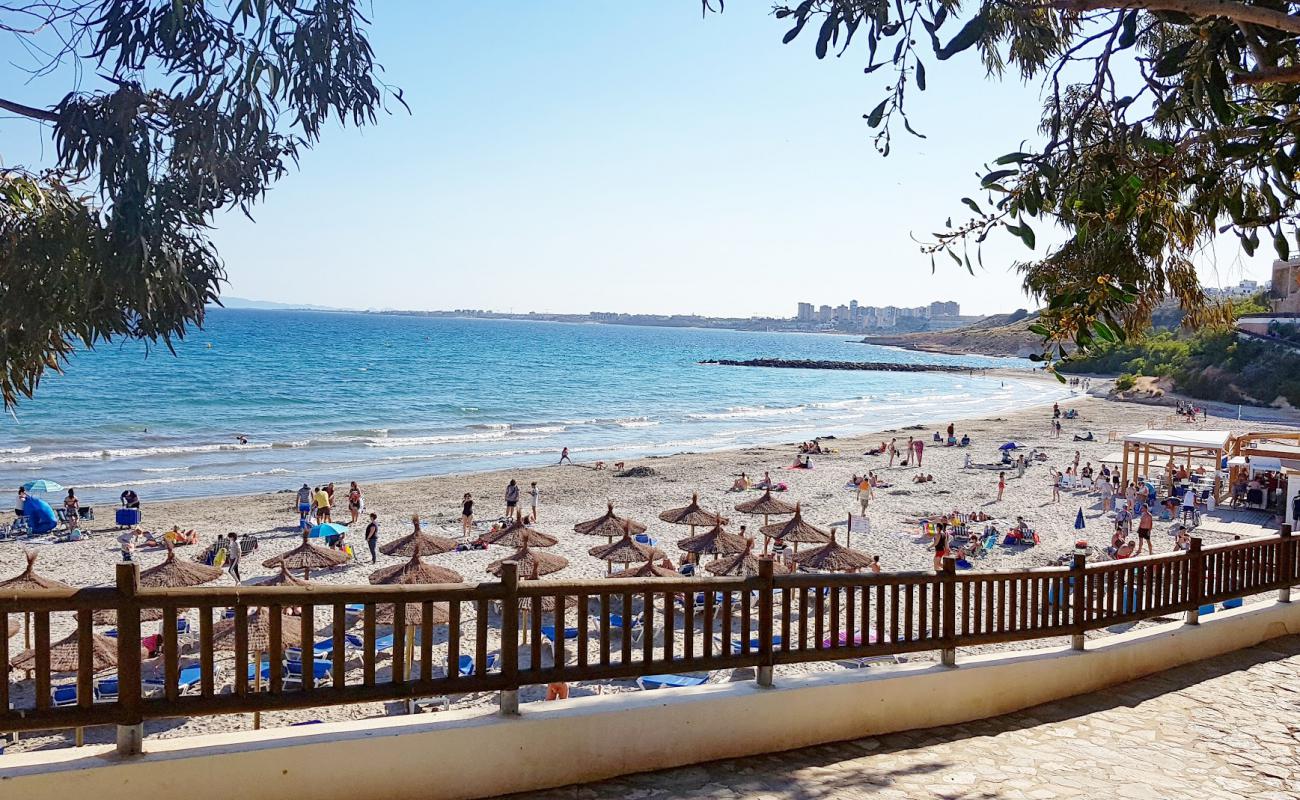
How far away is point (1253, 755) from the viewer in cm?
514

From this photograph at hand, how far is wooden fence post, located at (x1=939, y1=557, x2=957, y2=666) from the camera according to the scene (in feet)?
18.2

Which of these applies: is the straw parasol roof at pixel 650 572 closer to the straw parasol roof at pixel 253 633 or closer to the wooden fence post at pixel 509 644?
the straw parasol roof at pixel 253 633

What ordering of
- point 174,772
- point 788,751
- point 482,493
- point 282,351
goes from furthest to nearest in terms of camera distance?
1. point 282,351
2. point 482,493
3. point 788,751
4. point 174,772

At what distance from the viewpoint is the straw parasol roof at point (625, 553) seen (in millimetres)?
14688

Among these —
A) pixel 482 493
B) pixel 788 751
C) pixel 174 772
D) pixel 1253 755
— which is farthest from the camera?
pixel 482 493

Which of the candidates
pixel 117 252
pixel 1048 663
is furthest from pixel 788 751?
pixel 117 252

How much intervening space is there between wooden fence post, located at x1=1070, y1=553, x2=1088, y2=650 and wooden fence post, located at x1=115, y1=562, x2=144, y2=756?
17.8ft

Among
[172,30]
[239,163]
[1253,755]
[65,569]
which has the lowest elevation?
[65,569]

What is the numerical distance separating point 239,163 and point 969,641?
5.39m

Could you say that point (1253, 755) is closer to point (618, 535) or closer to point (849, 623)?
point (849, 623)

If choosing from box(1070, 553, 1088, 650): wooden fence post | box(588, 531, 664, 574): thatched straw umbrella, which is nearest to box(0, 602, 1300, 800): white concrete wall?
box(1070, 553, 1088, 650): wooden fence post

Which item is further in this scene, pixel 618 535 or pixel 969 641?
pixel 618 535

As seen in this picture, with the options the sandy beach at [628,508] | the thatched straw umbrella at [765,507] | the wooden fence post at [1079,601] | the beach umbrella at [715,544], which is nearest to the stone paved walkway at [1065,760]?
the wooden fence post at [1079,601]

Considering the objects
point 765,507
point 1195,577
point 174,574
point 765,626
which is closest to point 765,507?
point 765,507
